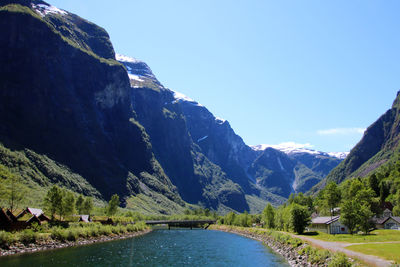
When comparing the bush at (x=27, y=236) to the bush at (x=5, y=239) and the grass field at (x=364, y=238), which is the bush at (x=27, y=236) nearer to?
the bush at (x=5, y=239)

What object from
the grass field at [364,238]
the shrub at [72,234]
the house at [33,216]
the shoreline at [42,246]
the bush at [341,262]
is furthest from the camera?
the house at [33,216]

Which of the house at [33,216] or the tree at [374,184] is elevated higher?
the tree at [374,184]

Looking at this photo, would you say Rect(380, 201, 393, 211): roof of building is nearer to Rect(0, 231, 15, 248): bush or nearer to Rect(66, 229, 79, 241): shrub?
Rect(66, 229, 79, 241): shrub

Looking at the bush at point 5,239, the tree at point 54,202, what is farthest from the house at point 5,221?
the tree at point 54,202

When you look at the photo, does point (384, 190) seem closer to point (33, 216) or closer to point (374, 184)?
point (374, 184)

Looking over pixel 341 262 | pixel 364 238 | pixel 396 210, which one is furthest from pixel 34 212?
pixel 396 210

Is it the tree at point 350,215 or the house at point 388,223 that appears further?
the house at point 388,223

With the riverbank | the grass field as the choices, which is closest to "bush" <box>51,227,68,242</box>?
the riverbank

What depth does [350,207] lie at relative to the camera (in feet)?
275

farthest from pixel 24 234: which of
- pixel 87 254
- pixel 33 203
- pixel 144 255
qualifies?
pixel 33 203

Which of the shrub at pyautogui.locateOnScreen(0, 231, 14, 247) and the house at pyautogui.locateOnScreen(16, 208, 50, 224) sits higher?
the house at pyautogui.locateOnScreen(16, 208, 50, 224)

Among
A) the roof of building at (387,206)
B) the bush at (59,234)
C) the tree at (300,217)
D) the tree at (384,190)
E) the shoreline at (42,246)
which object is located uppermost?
the tree at (384,190)

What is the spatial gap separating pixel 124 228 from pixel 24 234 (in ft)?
189

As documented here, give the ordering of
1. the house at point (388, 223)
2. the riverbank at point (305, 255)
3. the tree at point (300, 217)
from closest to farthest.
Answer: the riverbank at point (305, 255)
the tree at point (300, 217)
the house at point (388, 223)
